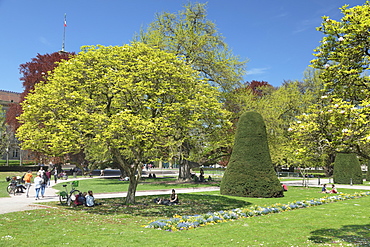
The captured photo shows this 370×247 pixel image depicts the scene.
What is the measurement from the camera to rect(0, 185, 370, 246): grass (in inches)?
404

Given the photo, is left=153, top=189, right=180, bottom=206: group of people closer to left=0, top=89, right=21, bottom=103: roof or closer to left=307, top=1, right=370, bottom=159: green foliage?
left=307, top=1, right=370, bottom=159: green foliage

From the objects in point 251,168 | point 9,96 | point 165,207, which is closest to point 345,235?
point 165,207

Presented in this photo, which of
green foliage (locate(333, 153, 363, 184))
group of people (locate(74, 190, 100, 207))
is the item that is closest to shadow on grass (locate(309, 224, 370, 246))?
group of people (locate(74, 190, 100, 207))

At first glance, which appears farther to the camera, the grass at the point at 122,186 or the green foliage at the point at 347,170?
the green foliage at the point at 347,170

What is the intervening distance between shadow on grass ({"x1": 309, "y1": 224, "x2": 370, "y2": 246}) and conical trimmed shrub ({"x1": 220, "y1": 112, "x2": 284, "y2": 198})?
9.70 m

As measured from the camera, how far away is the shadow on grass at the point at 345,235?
10.4 m

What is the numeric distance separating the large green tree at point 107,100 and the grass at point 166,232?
315 centimetres

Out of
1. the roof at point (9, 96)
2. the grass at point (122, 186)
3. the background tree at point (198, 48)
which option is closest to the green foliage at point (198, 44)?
the background tree at point (198, 48)

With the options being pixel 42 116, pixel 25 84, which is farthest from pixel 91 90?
pixel 25 84

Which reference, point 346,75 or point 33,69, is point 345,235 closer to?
point 346,75

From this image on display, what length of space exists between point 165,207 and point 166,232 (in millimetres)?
6623

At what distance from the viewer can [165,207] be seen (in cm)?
1850

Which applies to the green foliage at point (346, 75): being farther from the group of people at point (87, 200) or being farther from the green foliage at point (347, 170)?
the green foliage at point (347, 170)

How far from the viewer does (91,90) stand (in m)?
17.4
